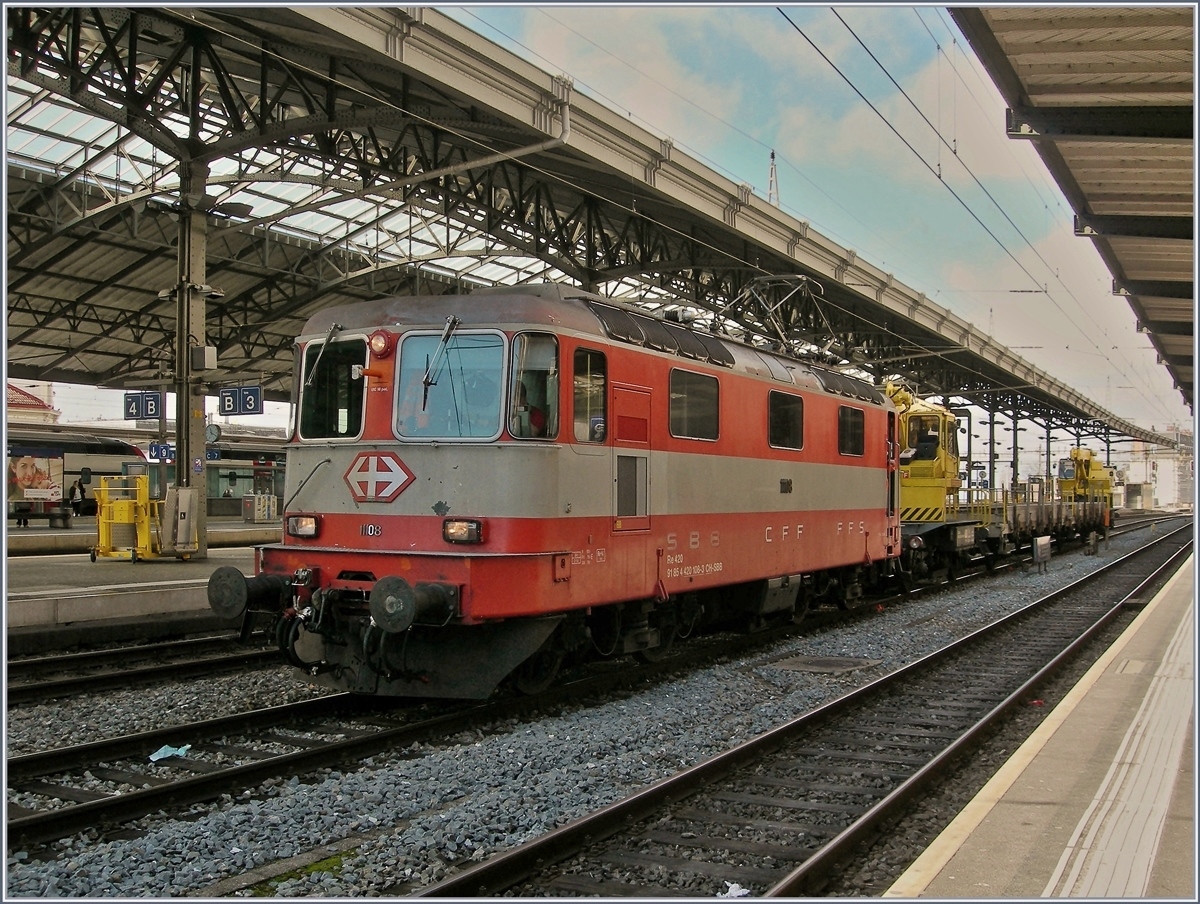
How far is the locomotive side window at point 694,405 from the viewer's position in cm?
1009

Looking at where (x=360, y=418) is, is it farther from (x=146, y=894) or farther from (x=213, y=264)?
(x=213, y=264)

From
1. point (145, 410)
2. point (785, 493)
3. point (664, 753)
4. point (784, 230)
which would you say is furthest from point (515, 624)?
point (784, 230)

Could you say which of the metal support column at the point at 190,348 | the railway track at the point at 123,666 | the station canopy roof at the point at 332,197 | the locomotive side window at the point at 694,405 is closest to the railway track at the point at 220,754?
the railway track at the point at 123,666

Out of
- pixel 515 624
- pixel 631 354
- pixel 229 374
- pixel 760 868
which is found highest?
pixel 229 374

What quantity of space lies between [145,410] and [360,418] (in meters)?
14.9

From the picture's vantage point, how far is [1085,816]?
219 inches

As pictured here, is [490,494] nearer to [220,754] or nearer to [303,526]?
[303,526]

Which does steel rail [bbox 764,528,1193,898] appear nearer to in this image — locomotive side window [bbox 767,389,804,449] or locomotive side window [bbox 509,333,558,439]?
locomotive side window [bbox 509,333,558,439]

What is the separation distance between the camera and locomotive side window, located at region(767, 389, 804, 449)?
12148mm

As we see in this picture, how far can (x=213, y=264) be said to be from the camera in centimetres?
2950

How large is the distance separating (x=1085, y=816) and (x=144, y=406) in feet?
67.0

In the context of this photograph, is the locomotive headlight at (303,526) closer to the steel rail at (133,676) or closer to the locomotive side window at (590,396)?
the locomotive side window at (590,396)

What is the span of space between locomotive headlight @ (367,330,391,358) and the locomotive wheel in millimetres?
2928

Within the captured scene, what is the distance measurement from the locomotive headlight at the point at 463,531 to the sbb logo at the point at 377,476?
1.89ft
